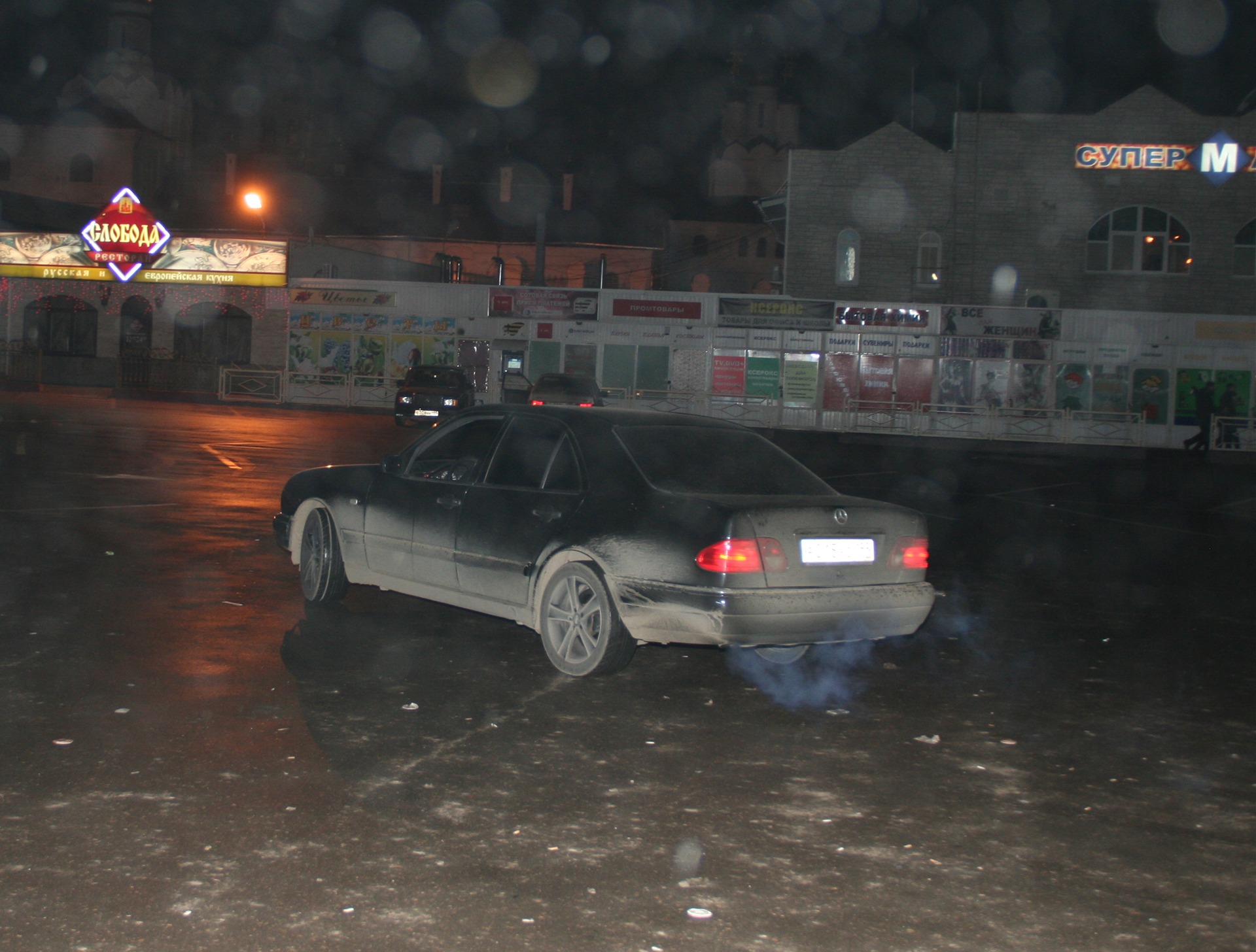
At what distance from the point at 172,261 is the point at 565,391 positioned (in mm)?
22701

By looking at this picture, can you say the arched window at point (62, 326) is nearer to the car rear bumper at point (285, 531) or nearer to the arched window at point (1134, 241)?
the arched window at point (1134, 241)

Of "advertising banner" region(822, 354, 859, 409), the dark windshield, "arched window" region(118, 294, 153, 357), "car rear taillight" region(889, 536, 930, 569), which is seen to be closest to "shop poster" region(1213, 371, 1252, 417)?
"advertising banner" region(822, 354, 859, 409)

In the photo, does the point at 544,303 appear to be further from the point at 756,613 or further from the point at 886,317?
the point at 756,613

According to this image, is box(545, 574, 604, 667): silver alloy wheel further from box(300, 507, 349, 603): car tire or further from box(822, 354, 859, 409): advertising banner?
box(822, 354, 859, 409): advertising banner

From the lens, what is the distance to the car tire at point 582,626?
20.9ft

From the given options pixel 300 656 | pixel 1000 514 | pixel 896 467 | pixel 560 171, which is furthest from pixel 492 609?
pixel 560 171

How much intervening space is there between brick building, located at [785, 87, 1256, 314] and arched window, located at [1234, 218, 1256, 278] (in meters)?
0.04

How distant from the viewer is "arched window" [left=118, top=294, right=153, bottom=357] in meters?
50.3

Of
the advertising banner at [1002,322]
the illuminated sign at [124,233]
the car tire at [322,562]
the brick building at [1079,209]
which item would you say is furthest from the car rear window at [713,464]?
the illuminated sign at [124,233]

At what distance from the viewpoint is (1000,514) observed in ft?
53.2

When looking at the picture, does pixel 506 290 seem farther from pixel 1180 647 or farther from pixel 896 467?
pixel 1180 647

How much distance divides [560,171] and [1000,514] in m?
69.8

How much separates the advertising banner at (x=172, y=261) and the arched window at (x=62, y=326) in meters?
3.11

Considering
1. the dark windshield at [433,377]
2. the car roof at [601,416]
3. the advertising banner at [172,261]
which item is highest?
the advertising banner at [172,261]
